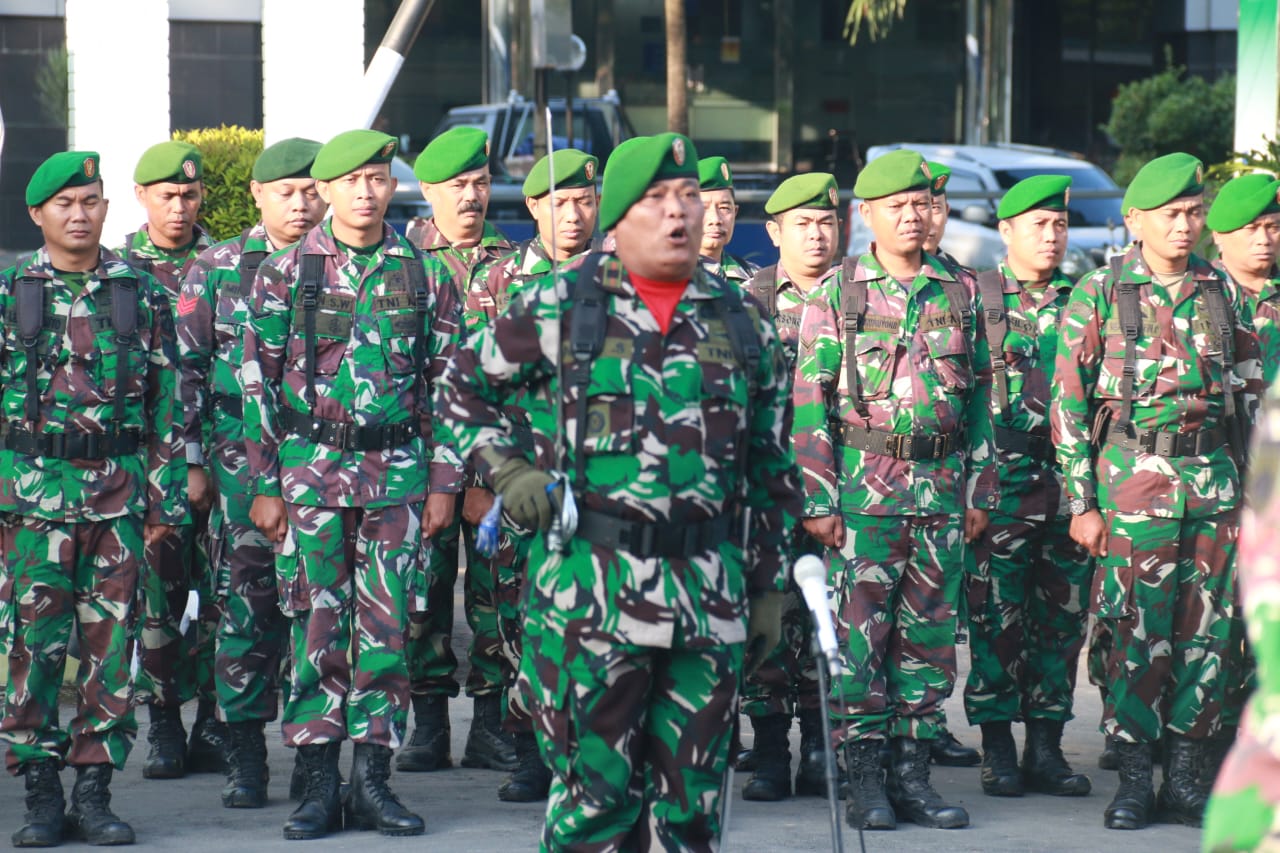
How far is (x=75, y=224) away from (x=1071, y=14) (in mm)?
Answer: 30571

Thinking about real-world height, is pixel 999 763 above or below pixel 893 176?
below

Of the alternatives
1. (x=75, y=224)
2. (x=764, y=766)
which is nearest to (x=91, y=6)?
(x=75, y=224)

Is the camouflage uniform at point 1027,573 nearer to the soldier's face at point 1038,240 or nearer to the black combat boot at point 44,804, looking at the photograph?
the soldier's face at point 1038,240

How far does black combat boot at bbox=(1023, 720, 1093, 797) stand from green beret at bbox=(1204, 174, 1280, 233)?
77.4 inches

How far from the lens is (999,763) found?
7445mm

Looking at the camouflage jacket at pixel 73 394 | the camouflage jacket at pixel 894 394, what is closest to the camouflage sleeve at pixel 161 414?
the camouflage jacket at pixel 73 394

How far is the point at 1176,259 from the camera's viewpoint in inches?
273

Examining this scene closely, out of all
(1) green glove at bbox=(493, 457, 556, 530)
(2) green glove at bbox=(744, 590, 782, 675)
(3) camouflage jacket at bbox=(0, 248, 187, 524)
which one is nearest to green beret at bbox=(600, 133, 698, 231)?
(1) green glove at bbox=(493, 457, 556, 530)

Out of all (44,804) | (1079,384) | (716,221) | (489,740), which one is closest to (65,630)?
(44,804)

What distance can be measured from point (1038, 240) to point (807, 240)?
0.99 meters

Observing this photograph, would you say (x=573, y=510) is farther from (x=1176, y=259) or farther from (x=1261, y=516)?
(x=1176, y=259)

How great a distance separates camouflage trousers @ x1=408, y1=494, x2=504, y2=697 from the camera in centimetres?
766

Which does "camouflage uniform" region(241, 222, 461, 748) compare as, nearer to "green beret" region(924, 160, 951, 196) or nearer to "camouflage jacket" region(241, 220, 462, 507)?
"camouflage jacket" region(241, 220, 462, 507)

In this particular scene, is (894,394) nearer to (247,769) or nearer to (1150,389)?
(1150,389)
